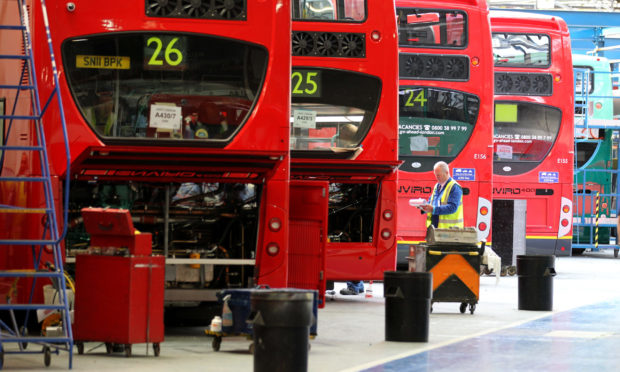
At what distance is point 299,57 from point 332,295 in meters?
4.89

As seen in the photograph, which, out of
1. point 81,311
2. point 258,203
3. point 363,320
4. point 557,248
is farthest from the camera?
point 557,248

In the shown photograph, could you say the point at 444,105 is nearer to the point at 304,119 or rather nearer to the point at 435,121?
the point at 435,121

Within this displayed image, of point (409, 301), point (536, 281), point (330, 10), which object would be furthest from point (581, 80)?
point (409, 301)

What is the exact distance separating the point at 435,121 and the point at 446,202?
4709 mm

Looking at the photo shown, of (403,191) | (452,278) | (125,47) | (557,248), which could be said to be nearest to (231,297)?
(125,47)

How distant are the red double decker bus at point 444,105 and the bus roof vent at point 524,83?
9.66 ft

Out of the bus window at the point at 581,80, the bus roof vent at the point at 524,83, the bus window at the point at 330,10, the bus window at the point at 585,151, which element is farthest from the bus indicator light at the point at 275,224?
the bus window at the point at 585,151

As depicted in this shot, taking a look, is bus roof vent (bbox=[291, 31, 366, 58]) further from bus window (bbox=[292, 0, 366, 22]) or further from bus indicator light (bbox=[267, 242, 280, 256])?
bus indicator light (bbox=[267, 242, 280, 256])

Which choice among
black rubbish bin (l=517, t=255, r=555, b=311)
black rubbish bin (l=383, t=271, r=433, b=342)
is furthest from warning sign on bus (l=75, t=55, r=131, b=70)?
black rubbish bin (l=517, t=255, r=555, b=311)

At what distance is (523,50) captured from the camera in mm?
23719

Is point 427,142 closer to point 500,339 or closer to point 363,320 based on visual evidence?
point 363,320

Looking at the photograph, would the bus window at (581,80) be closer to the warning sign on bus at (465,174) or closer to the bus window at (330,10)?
the warning sign on bus at (465,174)

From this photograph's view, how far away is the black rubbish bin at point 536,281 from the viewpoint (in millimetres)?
15914

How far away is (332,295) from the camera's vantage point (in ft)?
61.7
